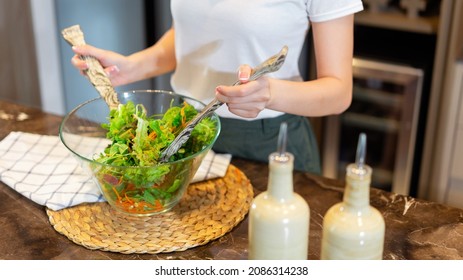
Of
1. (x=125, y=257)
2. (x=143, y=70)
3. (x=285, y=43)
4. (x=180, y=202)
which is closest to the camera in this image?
(x=125, y=257)

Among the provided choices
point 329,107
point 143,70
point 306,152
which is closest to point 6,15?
point 143,70

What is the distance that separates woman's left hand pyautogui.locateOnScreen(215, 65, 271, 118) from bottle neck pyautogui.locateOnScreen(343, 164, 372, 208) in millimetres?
317

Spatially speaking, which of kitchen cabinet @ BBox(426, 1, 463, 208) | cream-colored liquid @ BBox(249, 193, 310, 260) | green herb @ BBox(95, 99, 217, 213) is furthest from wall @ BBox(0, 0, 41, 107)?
cream-colored liquid @ BBox(249, 193, 310, 260)

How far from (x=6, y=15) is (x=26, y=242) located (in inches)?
60.5

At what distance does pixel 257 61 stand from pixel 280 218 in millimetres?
679

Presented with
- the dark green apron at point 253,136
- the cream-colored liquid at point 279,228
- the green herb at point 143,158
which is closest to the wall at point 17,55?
the dark green apron at point 253,136

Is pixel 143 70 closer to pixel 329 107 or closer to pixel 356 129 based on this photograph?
pixel 329 107

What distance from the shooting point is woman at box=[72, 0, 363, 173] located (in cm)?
134

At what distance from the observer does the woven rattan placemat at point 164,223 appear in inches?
45.6

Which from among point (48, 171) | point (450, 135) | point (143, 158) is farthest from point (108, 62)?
point (450, 135)

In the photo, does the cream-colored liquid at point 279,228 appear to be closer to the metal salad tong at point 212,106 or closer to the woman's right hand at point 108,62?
the metal salad tong at point 212,106

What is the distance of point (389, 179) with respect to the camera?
2775 mm

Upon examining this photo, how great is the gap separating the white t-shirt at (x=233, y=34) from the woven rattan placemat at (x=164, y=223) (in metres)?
0.29

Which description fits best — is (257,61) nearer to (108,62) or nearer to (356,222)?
(108,62)
